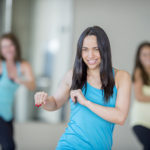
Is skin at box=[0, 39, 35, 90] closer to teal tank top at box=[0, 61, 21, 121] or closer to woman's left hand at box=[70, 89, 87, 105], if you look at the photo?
teal tank top at box=[0, 61, 21, 121]

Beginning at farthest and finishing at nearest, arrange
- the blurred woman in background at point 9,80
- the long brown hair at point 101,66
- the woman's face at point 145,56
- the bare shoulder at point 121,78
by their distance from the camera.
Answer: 1. the woman's face at point 145,56
2. the blurred woman in background at point 9,80
3. the bare shoulder at point 121,78
4. the long brown hair at point 101,66

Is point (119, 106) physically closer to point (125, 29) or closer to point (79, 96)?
point (79, 96)

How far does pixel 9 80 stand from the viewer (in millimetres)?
2363

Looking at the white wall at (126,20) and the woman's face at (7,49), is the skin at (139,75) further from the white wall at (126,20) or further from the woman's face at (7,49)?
the woman's face at (7,49)

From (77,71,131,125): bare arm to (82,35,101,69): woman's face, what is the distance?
15 centimetres

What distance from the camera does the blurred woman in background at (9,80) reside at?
7.16ft

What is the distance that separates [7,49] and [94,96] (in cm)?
138

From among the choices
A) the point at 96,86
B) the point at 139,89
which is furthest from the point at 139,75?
the point at 96,86

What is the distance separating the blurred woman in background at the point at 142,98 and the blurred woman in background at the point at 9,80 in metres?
0.95

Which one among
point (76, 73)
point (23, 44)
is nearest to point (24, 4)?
point (23, 44)

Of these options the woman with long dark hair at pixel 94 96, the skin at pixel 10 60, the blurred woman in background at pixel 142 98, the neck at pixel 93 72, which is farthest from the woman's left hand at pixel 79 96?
the skin at pixel 10 60

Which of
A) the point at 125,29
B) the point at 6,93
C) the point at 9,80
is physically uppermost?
the point at 125,29

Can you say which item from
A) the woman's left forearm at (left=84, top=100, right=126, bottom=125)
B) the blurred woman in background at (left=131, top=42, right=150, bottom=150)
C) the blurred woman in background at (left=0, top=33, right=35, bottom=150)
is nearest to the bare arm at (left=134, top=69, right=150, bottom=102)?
the blurred woman in background at (left=131, top=42, right=150, bottom=150)

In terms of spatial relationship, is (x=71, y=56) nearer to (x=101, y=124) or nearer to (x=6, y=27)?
(x=6, y=27)
